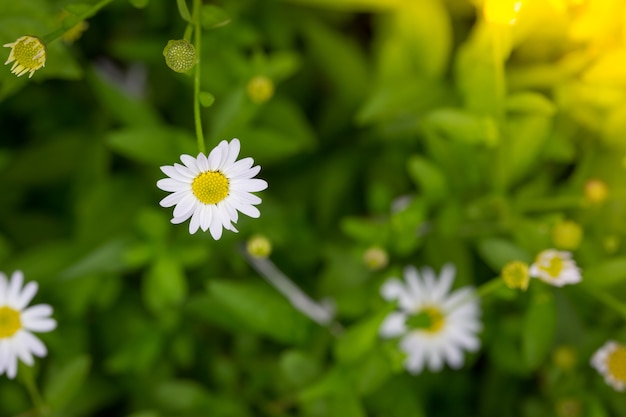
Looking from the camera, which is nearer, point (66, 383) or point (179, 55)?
point (179, 55)

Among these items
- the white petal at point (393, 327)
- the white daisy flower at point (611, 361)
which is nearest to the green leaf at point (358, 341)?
the white petal at point (393, 327)

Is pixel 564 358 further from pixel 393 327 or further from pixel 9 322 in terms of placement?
pixel 9 322

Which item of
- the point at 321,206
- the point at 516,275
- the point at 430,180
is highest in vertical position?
the point at 321,206

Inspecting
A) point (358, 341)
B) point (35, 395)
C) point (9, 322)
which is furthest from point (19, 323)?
point (358, 341)

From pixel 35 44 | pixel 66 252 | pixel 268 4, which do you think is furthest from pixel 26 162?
pixel 35 44

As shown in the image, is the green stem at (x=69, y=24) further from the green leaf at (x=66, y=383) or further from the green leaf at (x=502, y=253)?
the green leaf at (x=502, y=253)

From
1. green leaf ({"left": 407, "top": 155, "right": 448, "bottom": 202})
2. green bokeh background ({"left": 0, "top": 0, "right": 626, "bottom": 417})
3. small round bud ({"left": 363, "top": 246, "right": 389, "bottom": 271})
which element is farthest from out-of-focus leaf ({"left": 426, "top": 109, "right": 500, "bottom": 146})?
small round bud ({"left": 363, "top": 246, "right": 389, "bottom": 271})
